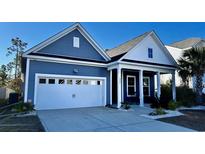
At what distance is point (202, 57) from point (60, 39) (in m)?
12.2

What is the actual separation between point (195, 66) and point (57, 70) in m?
11.9

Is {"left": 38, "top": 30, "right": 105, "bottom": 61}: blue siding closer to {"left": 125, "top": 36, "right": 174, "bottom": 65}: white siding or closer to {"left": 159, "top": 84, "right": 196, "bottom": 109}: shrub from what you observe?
{"left": 125, "top": 36, "right": 174, "bottom": 65}: white siding

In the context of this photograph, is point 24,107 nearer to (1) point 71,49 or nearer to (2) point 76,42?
(1) point 71,49

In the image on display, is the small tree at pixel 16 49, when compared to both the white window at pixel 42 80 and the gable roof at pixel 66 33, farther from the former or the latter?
the white window at pixel 42 80

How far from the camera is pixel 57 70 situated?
11.5 m

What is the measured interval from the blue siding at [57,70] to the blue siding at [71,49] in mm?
959

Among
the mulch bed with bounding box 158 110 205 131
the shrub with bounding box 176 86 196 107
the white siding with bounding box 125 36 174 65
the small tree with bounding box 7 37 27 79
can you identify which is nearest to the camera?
the mulch bed with bounding box 158 110 205 131

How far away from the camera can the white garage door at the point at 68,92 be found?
11.0 meters

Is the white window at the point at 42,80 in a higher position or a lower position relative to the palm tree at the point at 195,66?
lower

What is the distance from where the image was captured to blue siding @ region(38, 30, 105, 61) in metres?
11.9

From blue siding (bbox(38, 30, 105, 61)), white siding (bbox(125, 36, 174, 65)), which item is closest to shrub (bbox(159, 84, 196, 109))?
white siding (bbox(125, 36, 174, 65))

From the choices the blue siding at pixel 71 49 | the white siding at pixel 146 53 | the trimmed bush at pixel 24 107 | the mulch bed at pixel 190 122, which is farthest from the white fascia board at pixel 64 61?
the mulch bed at pixel 190 122

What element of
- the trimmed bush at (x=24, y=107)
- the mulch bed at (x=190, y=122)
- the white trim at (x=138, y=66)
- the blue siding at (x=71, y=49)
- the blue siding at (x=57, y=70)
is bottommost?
the mulch bed at (x=190, y=122)
